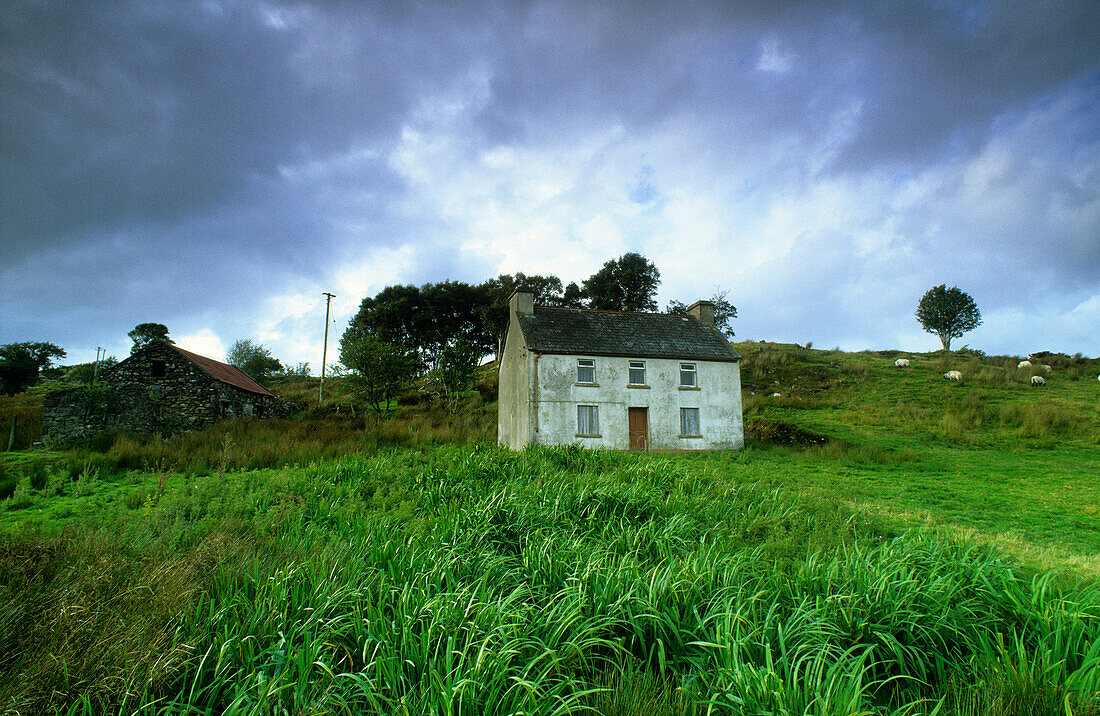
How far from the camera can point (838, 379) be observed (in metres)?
36.2

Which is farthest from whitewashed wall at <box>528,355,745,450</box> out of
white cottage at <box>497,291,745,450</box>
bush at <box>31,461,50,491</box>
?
bush at <box>31,461,50,491</box>

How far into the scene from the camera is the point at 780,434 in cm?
2519

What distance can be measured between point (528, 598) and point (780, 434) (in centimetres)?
2318

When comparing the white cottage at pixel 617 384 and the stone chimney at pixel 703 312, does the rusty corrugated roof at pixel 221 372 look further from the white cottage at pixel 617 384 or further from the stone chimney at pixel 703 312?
the stone chimney at pixel 703 312

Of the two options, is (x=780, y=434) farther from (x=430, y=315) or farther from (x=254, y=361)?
(x=254, y=361)

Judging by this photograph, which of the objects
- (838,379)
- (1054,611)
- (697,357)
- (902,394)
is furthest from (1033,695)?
(838,379)

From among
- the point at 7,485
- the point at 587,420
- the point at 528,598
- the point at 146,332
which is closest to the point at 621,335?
the point at 587,420

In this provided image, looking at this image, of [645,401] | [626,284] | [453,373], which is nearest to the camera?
[645,401]

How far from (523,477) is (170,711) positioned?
818 cm

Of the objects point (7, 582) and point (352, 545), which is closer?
point (7, 582)

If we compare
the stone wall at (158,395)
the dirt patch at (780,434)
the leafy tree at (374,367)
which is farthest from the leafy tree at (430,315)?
the dirt patch at (780,434)

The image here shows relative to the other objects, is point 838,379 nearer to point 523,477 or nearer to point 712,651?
point 523,477

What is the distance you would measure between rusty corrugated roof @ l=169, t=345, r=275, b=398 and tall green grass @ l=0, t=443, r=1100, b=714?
24.2 m

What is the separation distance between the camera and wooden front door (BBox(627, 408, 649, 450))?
2490 cm
